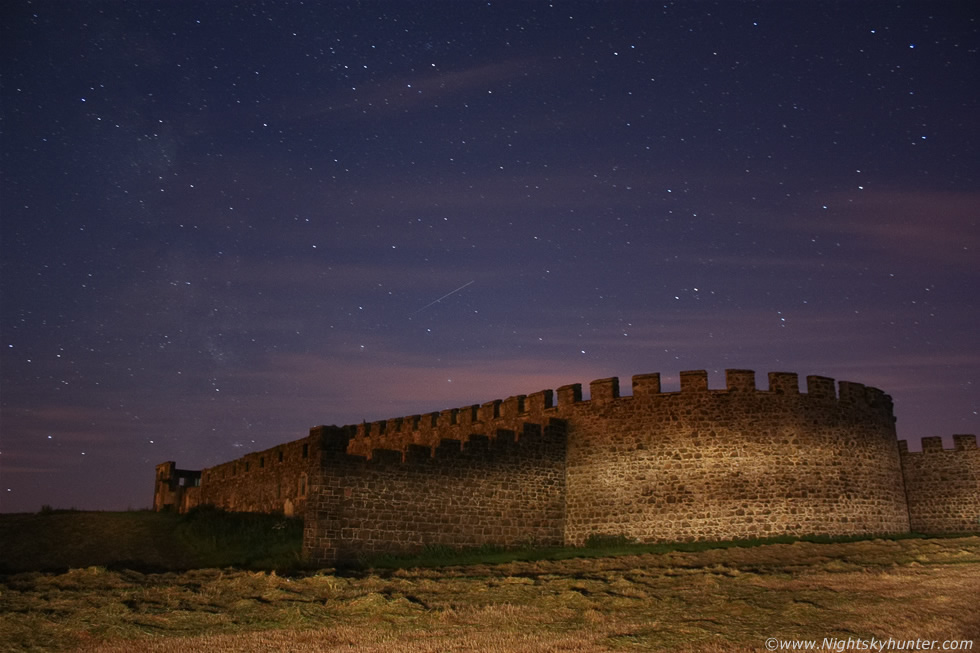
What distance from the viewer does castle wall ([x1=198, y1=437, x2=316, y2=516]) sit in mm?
26969

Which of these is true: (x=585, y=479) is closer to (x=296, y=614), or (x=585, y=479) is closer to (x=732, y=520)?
(x=732, y=520)

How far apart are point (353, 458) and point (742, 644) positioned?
1200cm

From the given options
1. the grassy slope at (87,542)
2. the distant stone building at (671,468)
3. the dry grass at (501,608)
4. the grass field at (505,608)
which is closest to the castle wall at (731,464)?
the distant stone building at (671,468)

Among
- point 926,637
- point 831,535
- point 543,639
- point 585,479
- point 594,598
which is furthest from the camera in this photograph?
point 585,479

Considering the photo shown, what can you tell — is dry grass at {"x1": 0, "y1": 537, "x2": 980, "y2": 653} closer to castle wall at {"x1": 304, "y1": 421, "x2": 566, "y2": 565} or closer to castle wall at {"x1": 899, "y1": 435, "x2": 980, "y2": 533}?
castle wall at {"x1": 304, "y1": 421, "x2": 566, "y2": 565}

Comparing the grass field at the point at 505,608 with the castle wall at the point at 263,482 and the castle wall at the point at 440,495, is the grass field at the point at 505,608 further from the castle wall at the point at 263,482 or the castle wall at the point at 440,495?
the castle wall at the point at 263,482

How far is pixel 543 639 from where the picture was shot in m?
8.45

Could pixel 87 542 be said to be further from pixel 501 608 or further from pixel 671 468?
pixel 501 608

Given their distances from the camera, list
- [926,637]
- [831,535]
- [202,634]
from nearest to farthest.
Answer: [926,637] < [202,634] < [831,535]

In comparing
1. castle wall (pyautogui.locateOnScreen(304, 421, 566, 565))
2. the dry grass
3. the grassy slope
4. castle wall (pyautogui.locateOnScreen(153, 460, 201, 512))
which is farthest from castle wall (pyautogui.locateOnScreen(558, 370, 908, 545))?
castle wall (pyautogui.locateOnScreen(153, 460, 201, 512))

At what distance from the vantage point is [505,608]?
10.4 meters

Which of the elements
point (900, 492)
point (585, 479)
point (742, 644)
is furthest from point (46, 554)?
point (900, 492)

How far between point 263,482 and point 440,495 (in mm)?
11787

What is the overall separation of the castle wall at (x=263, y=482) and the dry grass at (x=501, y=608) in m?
11.9
